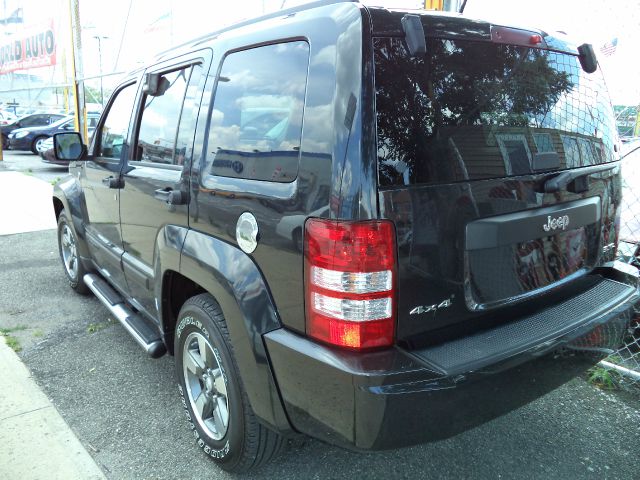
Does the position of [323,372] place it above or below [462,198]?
below

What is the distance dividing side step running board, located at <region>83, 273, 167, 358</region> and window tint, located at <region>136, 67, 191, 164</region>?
1024 mm

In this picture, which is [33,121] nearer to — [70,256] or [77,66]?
[77,66]

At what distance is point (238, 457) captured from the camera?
2305mm

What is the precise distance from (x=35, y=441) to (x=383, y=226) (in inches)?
88.7

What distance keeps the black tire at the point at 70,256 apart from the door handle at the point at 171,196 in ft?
6.92

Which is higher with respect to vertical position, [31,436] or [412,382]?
[412,382]

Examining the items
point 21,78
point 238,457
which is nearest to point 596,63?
point 238,457

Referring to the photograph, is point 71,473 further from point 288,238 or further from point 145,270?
point 288,238

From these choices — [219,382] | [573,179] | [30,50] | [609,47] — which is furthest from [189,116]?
[30,50]

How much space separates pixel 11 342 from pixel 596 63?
421cm

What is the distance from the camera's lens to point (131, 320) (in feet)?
10.7

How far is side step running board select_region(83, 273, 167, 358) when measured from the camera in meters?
2.89

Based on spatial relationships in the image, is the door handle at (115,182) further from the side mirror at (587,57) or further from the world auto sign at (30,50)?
the world auto sign at (30,50)

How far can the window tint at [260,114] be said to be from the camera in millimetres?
1912
